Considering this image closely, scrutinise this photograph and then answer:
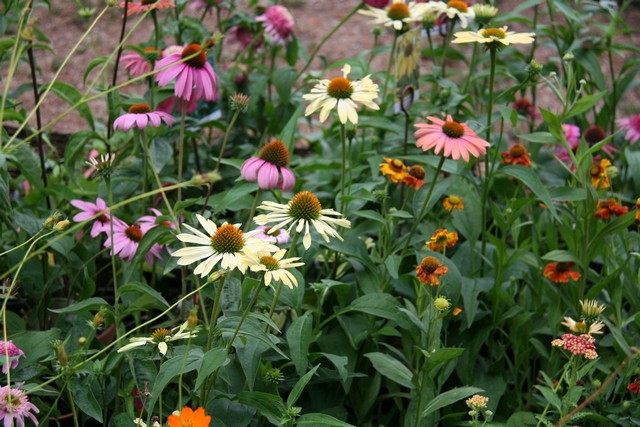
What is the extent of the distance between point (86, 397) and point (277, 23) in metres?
1.27

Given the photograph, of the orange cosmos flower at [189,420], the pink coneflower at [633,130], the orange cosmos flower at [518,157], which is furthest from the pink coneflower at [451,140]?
the pink coneflower at [633,130]

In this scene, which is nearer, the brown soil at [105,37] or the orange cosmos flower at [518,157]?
the orange cosmos flower at [518,157]

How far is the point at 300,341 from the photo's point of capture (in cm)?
128

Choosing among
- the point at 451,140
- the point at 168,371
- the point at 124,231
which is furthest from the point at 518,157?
the point at 168,371

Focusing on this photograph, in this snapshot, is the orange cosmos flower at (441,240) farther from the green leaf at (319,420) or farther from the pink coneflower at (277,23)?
the pink coneflower at (277,23)

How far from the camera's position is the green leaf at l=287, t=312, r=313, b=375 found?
1.26m

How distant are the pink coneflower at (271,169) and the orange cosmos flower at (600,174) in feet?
2.19

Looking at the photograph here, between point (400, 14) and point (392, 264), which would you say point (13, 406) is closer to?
point (392, 264)

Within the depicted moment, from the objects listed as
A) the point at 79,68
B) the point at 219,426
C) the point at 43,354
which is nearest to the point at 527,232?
the point at 219,426

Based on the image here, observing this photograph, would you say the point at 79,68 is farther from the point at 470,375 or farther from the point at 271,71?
the point at 470,375

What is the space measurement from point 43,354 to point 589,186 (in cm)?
103

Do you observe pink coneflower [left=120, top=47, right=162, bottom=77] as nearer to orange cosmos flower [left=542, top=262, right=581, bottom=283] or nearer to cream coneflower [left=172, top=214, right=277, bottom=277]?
cream coneflower [left=172, top=214, right=277, bottom=277]

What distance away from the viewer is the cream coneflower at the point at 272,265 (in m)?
1.08

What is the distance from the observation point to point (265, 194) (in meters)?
1.87
